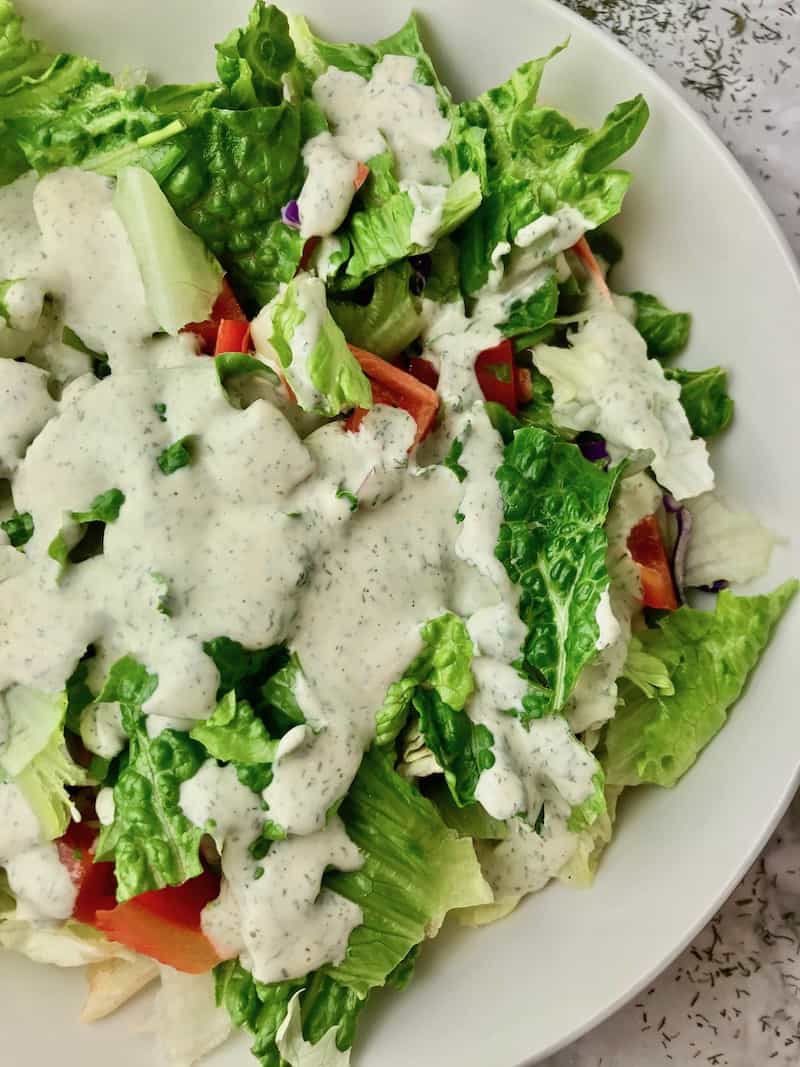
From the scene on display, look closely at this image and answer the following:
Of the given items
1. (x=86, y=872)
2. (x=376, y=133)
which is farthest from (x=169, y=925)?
(x=376, y=133)

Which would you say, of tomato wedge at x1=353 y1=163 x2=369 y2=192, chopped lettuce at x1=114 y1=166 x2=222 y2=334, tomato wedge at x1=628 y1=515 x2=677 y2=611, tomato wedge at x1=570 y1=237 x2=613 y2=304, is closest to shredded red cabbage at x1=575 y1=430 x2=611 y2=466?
tomato wedge at x1=628 y1=515 x2=677 y2=611

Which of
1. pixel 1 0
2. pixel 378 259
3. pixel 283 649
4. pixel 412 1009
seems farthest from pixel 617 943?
pixel 1 0

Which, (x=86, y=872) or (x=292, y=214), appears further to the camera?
(x=292, y=214)

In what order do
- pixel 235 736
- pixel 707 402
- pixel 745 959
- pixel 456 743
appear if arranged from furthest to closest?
1. pixel 745 959
2. pixel 707 402
3. pixel 456 743
4. pixel 235 736

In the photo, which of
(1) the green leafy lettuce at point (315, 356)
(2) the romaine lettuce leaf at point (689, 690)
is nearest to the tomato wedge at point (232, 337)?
(1) the green leafy lettuce at point (315, 356)

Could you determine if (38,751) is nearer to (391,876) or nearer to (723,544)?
(391,876)

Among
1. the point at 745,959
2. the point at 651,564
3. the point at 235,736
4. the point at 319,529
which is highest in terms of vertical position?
the point at 319,529

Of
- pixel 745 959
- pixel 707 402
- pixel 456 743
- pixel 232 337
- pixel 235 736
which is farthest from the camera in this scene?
pixel 745 959
